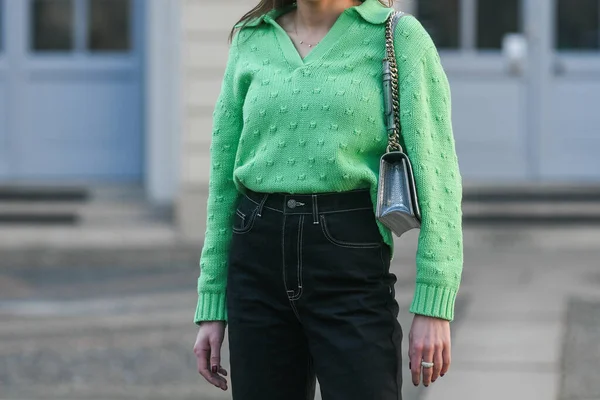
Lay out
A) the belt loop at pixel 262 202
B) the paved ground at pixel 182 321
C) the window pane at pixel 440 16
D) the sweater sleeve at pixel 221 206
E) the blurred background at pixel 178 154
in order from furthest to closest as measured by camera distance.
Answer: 1. the window pane at pixel 440 16
2. the blurred background at pixel 178 154
3. the paved ground at pixel 182 321
4. the sweater sleeve at pixel 221 206
5. the belt loop at pixel 262 202

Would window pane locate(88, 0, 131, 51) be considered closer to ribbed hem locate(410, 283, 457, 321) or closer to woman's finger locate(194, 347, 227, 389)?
woman's finger locate(194, 347, 227, 389)

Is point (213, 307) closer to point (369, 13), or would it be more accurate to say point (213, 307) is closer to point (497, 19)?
point (369, 13)

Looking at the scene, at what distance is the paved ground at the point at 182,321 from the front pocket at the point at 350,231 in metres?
2.71

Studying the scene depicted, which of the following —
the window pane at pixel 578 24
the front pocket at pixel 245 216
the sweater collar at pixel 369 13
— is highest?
the window pane at pixel 578 24

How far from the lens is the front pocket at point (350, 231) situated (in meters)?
2.46

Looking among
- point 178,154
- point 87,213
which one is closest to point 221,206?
point 178,154

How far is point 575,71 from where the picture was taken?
1056 cm

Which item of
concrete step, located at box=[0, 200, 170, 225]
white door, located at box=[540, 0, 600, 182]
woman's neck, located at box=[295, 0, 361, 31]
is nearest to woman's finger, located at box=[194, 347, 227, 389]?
woman's neck, located at box=[295, 0, 361, 31]

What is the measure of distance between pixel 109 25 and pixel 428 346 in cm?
917

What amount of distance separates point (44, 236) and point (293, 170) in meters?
7.99

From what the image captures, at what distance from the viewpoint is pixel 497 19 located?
10.6 metres

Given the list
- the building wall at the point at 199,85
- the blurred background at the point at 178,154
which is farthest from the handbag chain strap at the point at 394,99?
the building wall at the point at 199,85

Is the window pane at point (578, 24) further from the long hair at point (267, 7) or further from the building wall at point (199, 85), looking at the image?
the long hair at point (267, 7)

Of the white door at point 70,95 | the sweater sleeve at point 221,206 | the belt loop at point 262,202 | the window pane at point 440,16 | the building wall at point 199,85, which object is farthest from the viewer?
the white door at point 70,95
